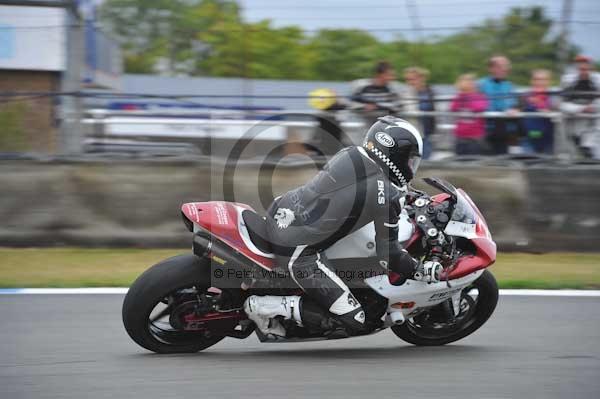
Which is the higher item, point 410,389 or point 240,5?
point 240,5

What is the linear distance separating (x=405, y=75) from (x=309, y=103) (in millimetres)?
1389

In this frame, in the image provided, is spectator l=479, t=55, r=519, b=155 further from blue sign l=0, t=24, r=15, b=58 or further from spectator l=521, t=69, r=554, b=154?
blue sign l=0, t=24, r=15, b=58

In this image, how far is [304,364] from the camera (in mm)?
4934

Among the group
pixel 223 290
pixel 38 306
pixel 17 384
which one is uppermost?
pixel 223 290

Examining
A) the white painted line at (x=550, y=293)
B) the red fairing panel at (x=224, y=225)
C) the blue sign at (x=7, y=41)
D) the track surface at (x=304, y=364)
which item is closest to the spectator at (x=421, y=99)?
the white painted line at (x=550, y=293)

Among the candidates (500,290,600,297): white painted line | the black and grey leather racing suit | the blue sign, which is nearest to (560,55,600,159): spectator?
(500,290,600,297): white painted line

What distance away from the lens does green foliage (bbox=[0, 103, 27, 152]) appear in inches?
342

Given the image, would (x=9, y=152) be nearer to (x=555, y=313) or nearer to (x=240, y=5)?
(x=240, y=5)

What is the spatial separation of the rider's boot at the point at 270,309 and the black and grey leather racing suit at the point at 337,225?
122mm

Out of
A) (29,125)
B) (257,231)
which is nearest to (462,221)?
(257,231)

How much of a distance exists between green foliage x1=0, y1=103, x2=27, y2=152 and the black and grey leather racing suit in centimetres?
470

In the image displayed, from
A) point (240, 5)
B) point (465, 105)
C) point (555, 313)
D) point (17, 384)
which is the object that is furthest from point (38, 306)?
point (240, 5)

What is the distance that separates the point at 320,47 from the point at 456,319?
6803 mm

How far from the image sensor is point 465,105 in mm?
9000
